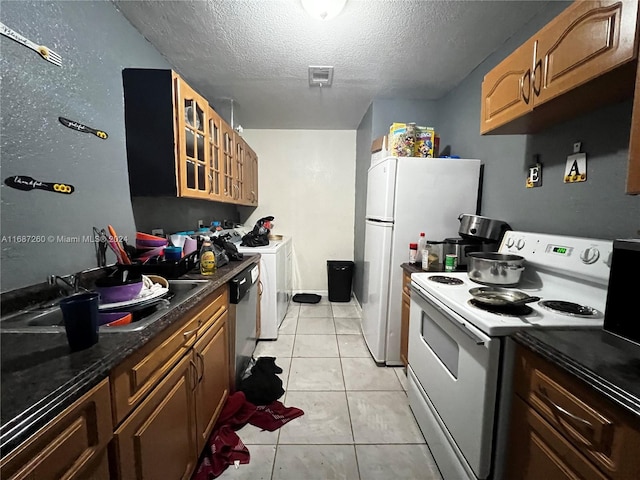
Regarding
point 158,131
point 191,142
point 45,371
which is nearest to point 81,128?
point 158,131

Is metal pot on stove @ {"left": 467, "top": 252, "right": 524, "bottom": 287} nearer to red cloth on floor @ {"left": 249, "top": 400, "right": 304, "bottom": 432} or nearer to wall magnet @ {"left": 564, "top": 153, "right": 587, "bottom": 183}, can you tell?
wall magnet @ {"left": 564, "top": 153, "right": 587, "bottom": 183}

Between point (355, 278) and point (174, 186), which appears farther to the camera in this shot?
point (355, 278)

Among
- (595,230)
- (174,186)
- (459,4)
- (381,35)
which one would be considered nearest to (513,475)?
(595,230)

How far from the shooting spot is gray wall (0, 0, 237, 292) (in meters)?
0.97

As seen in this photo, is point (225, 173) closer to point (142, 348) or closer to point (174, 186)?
point (174, 186)

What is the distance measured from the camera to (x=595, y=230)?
4.00 ft

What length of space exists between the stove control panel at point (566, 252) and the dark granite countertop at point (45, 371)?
65.1 inches

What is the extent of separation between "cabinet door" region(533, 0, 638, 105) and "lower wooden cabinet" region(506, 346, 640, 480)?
3.20 ft

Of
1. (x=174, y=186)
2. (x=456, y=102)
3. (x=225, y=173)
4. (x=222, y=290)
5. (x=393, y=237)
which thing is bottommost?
(x=222, y=290)

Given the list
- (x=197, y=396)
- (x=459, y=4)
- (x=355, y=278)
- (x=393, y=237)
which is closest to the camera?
(x=197, y=396)

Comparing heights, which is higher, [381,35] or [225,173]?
[381,35]

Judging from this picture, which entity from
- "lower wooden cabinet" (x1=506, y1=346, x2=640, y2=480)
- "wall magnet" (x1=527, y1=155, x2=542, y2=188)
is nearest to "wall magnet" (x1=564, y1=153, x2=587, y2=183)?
"wall magnet" (x1=527, y1=155, x2=542, y2=188)

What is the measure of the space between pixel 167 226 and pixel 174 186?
64cm

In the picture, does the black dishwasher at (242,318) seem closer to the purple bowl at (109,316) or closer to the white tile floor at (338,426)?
the white tile floor at (338,426)
